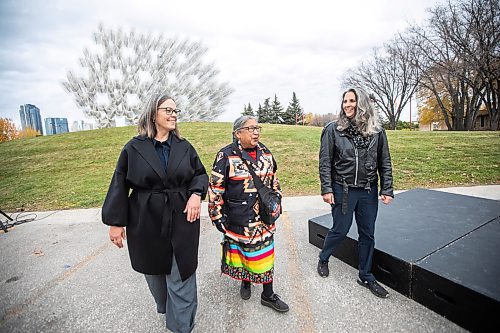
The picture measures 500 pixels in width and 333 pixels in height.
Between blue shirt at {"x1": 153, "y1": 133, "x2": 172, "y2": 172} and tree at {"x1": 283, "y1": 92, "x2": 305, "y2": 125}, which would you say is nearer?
blue shirt at {"x1": 153, "y1": 133, "x2": 172, "y2": 172}

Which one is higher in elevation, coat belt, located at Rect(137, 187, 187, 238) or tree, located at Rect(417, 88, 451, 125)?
tree, located at Rect(417, 88, 451, 125)

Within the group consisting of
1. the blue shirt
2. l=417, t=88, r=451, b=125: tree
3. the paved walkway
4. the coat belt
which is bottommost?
the paved walkway

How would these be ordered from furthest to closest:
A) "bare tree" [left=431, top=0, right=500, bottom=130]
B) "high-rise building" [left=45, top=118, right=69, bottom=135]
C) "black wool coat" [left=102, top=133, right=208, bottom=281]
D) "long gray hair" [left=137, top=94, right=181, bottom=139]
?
"high-rise building" [left=45, top=118, right=69, bottom=135]
"bare tree" [left=431, top=0, right=500, bottom=130]
"long gray hair" [left=137, top=94, right=181, bottom=139]
"black wool coat" [left=102, top=133, right=208, bottom=281]

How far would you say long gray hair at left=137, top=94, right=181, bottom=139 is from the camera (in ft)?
6.44

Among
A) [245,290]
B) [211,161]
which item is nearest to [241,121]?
[245,290]

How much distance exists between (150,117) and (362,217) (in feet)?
6.85

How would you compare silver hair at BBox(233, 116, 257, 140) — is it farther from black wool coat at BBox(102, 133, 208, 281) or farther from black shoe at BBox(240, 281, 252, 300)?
black shoe at BBox(240, 281, 252, 300)

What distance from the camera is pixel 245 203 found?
A: 2.23m

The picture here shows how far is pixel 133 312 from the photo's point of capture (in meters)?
2.45

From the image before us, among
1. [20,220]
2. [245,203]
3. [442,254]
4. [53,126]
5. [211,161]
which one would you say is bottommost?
[20,220]

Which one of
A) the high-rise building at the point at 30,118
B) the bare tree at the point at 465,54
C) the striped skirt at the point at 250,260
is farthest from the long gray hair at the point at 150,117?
the high-rise building at the point at 30,118

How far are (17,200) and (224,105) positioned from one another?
109 ft

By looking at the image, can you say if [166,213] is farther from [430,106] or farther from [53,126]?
[53,126]

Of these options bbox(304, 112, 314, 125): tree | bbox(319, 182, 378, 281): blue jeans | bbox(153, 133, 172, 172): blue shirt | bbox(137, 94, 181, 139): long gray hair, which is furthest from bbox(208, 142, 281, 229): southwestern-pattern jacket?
bbox(304, 112, 314, 125): tree
